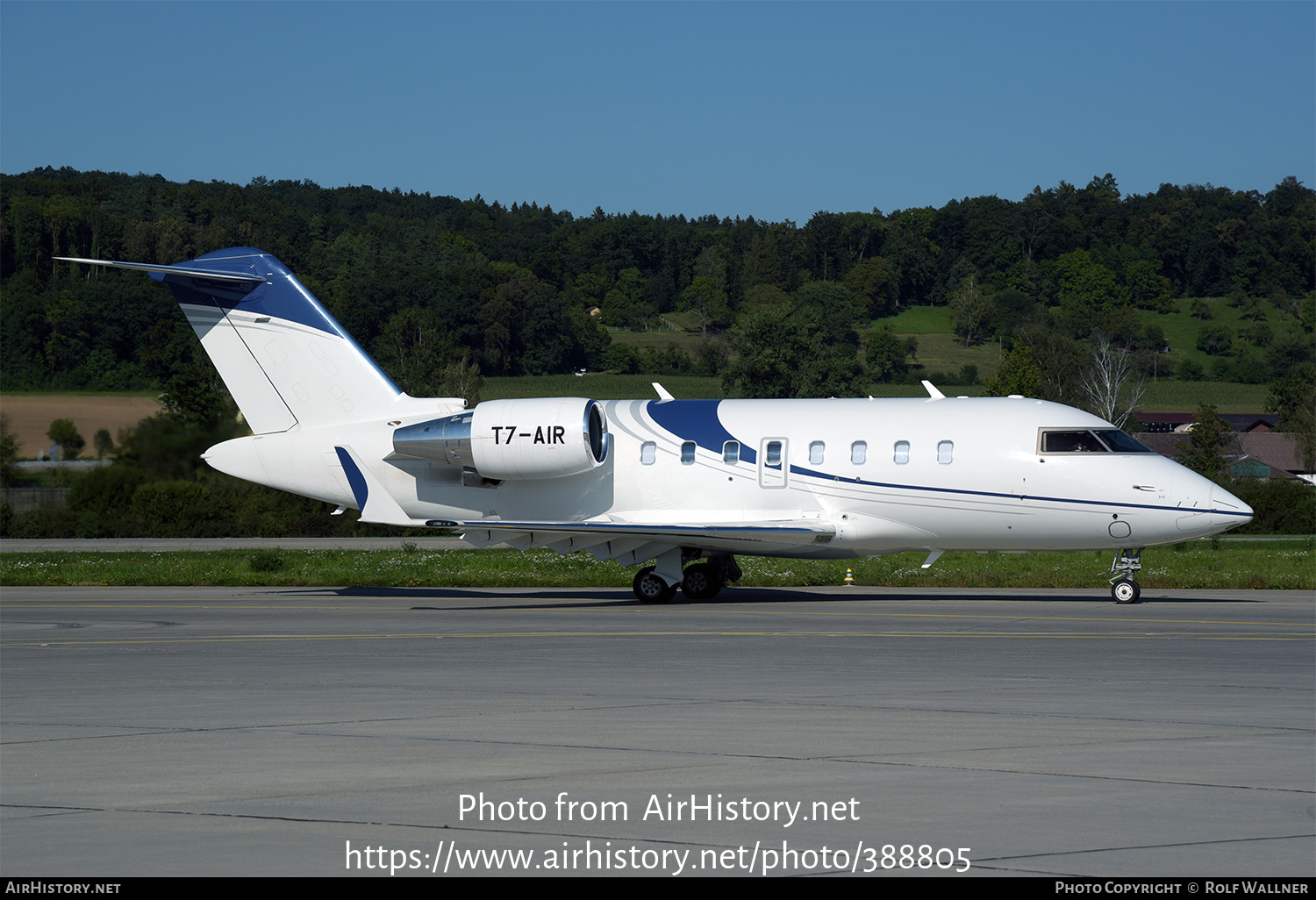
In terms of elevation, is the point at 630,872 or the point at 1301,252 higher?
the point at 1301,252

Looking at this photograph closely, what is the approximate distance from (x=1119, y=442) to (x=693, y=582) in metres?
8.02

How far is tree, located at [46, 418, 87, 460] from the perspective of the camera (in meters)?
37.9

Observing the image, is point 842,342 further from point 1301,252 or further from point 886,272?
point 1301,252

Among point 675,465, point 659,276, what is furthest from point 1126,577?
point 659,276

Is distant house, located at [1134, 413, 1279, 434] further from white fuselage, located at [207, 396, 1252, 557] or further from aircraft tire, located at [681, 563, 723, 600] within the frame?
aircraft tire, located at [681, 563, 723, 600]

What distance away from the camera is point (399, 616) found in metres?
21.2

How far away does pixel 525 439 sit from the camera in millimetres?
23812

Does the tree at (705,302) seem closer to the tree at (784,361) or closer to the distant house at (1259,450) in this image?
the tree at (784,361)

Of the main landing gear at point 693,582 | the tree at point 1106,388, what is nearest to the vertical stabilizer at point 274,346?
the main landing gear at point 693,582

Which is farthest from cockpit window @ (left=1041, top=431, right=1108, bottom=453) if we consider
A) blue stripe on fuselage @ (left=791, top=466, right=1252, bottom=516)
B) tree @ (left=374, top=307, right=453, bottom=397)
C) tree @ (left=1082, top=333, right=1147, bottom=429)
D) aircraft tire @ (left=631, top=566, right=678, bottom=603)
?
tree @ (left=1082, top=333, right=1147, bottom=429)

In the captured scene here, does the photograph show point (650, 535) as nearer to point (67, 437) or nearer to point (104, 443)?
point (104, 443)

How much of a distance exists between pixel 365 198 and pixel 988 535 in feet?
558

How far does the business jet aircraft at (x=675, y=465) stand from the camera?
22.2 meters

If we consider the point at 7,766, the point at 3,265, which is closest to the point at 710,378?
the point at 3,265
